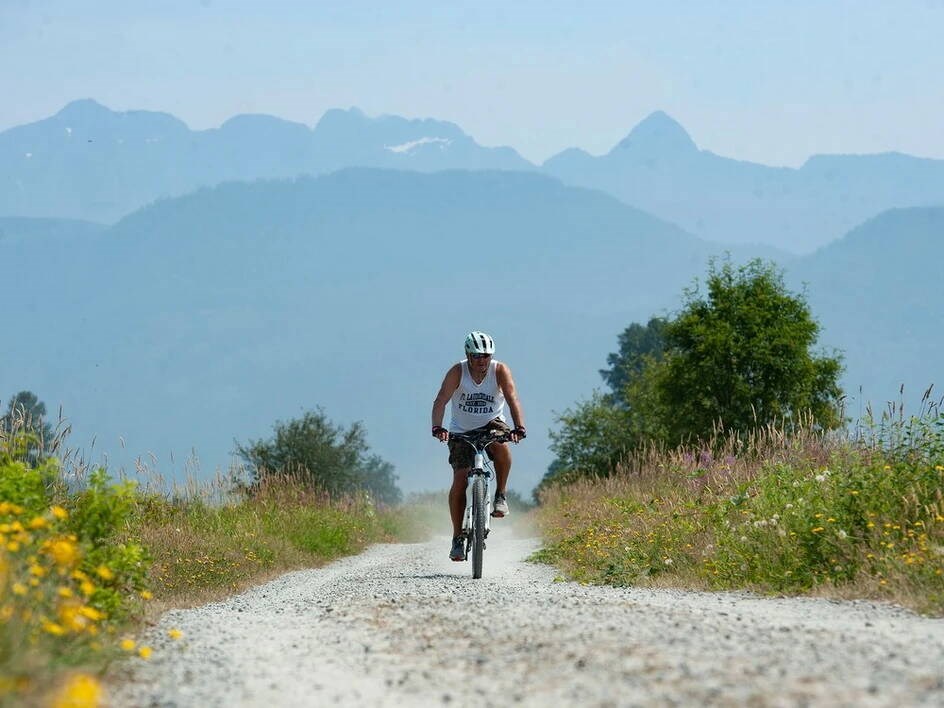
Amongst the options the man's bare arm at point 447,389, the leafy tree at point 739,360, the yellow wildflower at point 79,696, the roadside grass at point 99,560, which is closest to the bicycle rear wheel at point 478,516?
the man's bare arm at point 447,389

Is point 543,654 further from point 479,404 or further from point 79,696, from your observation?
point 479,404

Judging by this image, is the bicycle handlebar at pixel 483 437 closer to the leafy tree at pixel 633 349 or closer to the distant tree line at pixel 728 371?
the distant tree line at pixel 728 371

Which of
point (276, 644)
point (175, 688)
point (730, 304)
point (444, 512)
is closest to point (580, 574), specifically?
point (276, 644)

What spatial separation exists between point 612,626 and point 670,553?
5.79 m

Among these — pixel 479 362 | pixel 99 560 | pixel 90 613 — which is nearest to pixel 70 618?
pixel 90 613

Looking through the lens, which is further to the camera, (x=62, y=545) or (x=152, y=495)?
(x=152, y=495)

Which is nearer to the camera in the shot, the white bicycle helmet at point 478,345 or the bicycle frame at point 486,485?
the white bicycle helmet at point 478,345

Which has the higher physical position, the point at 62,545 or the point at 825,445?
the point at 825,445

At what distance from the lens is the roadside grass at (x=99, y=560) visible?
5.05 meters

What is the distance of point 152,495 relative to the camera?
17281 millimetres

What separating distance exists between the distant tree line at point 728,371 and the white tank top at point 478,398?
34233mm

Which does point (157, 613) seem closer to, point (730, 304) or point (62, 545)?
point (62, 545)

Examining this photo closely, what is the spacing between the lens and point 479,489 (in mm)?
12312

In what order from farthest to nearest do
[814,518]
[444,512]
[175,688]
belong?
[444,512] → [814,518] → [175,688]
